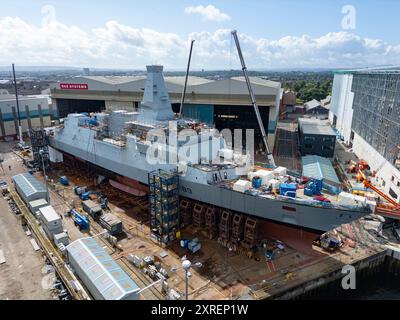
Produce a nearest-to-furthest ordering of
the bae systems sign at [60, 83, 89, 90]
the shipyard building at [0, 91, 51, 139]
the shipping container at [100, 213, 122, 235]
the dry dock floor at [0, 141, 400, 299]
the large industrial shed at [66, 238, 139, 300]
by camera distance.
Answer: the large industrial shed at [66, 238, 139, 300] < the dry dock floor at [0, 141, 400, 299] < the shipping container at [100, 213, 122, 235] < the shipyard building at [0, 91, 51, 139] < the bae systems sign at [60, 83, 89, 90]

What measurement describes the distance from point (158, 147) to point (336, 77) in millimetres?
47410

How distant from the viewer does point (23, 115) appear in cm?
4575

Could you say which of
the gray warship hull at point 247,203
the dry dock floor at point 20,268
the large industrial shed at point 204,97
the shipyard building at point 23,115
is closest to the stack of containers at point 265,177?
the gray warship hull at point 247,203

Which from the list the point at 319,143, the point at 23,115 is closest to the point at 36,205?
the point at 319,143

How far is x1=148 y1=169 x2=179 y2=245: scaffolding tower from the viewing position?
1745 centimetres

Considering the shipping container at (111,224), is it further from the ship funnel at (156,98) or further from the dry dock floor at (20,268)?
the ship funnel at (156,98)

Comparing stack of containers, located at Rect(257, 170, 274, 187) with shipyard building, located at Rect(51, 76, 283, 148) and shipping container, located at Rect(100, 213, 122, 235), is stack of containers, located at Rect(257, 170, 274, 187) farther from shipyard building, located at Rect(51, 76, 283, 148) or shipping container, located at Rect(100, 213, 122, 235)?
shipyard building, located at Rect(51, 76, 283, 148)

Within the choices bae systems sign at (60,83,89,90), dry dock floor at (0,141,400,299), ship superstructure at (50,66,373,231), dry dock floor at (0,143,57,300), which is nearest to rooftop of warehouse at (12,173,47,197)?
dry dock floor at (0,143,57,300)

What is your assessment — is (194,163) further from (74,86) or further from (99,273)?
(74,86)

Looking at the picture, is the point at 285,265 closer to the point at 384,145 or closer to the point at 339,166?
the point at 384,145

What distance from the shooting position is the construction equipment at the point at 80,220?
63.7ft

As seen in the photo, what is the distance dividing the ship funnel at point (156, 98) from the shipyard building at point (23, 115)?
2787 centimetres

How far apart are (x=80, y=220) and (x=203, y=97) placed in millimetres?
24296

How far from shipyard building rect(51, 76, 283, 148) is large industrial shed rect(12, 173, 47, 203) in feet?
38.4
